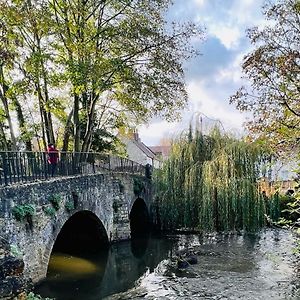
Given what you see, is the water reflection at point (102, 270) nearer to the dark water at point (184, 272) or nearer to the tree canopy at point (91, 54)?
the dark water at point (184, 272)

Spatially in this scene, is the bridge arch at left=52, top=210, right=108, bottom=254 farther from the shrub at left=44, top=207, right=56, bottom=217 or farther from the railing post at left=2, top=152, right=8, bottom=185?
the railing post at left=2, top=152, right=8, bottom=185

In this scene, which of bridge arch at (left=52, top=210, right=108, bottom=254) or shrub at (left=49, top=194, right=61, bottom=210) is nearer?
shrub at (left=49, top=194, right=61, bottom=210)

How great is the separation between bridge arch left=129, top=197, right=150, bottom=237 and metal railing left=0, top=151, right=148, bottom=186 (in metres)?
3.63

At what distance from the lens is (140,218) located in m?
21.1

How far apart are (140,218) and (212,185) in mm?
5686

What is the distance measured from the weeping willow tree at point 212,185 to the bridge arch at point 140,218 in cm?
144

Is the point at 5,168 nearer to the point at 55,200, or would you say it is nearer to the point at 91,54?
the point at 55,200

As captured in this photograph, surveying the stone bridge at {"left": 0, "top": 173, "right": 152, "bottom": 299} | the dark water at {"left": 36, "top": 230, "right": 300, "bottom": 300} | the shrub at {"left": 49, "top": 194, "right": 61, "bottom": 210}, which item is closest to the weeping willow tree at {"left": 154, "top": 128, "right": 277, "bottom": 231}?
the dark water at {"left": 36, "top": 230, "right": 300, "bottom": 300}

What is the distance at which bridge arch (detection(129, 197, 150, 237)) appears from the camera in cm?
2019

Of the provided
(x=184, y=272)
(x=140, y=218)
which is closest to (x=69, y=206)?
(x=184, y=272)

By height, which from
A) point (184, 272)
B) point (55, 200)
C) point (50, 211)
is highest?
point (55, 200)

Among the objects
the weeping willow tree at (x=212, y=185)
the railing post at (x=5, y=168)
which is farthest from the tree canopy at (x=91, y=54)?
the railing post at (x=5, y=168)

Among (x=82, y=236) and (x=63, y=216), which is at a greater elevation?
(x=63, y=216)

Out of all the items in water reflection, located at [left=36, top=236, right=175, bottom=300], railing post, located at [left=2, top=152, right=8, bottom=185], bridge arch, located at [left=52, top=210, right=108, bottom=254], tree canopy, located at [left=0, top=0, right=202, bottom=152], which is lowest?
water reflection, located at [left=36, top=236, right=175, bottom=300]
